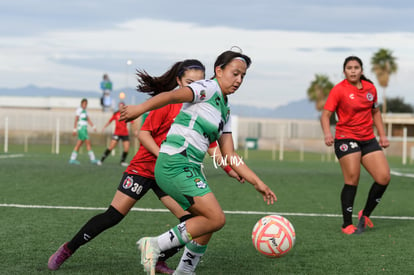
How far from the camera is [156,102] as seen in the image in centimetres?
450

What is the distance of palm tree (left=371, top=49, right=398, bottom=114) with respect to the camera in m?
72.4

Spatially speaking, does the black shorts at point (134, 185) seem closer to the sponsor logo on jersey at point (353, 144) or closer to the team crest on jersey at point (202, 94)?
the team crest on jersey at point (202, 94)

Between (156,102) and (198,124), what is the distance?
1.74 feet

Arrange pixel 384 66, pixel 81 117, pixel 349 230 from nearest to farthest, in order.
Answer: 1. pixel 349 230
2. pixel 81 117
3. pixel 384 66

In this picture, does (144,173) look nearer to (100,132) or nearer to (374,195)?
(374,195)

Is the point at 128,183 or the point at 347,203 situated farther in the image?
the point at 347,203

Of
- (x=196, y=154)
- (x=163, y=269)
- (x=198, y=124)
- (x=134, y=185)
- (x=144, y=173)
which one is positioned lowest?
(x=163, y=269)

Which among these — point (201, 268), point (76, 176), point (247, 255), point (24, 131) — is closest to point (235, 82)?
point (201, 268)

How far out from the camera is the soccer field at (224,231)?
6.18m

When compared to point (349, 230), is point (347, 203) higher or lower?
higher

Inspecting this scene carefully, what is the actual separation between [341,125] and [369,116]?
0.39m

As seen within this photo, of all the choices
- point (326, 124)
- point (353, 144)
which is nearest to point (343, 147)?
point (353, 144)

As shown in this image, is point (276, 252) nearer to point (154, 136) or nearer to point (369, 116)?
point (154, 136)

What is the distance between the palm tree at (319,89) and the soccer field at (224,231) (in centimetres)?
7170
